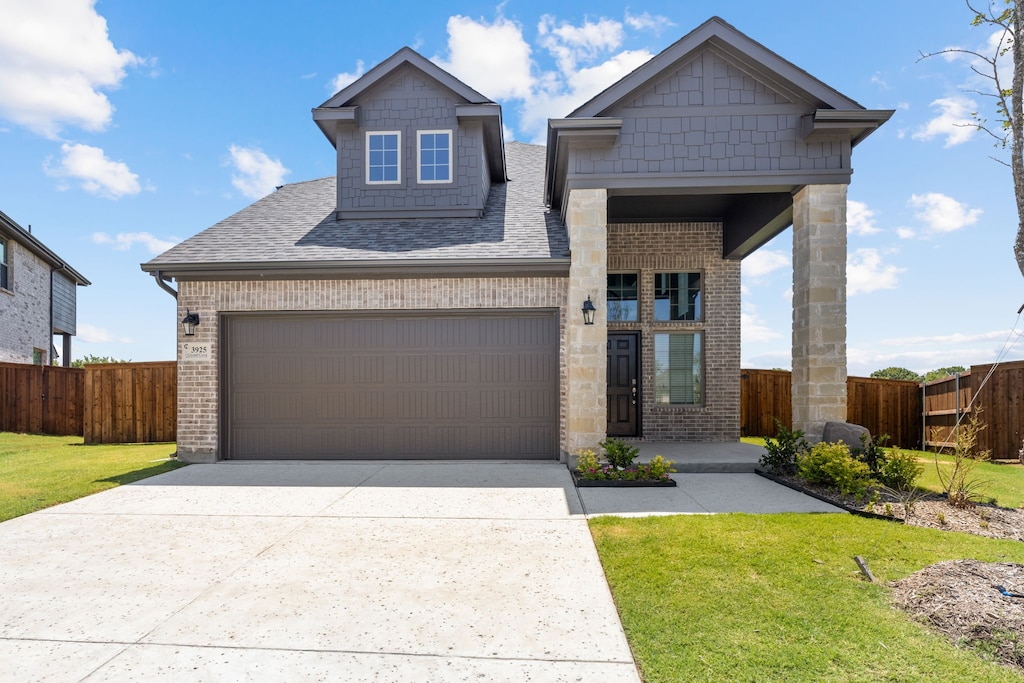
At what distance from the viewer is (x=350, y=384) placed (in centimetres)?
920

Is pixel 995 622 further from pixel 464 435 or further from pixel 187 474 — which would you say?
pixel 187 474

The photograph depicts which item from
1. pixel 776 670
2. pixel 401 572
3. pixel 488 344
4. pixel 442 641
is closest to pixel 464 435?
pixel 488 344

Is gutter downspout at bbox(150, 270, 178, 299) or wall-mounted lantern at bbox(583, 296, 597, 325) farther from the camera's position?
gutter downspout at bbox(150, 270, 178, 299)

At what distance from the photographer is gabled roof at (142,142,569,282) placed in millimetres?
8781

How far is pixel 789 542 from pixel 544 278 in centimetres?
525

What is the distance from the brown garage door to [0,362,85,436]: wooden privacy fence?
291 inches

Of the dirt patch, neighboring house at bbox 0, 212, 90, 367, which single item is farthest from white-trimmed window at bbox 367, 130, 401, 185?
neighboring house at bbox 0, 212, 90, 367

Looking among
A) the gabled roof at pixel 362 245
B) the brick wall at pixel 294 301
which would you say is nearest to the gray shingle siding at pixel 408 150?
the gabled roof at pixel 362 245

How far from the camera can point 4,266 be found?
16250 millimetres

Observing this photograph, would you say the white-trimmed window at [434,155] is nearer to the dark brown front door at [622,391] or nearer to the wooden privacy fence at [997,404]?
the dark brown front door at [622,391]

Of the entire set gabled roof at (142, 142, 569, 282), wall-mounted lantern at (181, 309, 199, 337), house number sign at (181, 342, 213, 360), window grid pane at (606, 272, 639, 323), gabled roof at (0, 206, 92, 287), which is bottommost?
house number sign at (181, 342, 213, 360)

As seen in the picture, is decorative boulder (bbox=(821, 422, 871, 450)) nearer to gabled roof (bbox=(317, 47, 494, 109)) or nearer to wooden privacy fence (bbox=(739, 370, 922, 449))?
wooden privacy fence (bbox=(739, 370, 922, 449))

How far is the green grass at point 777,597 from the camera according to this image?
→ 9.65 ft

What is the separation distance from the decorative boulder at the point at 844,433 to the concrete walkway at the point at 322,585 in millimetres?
1657
